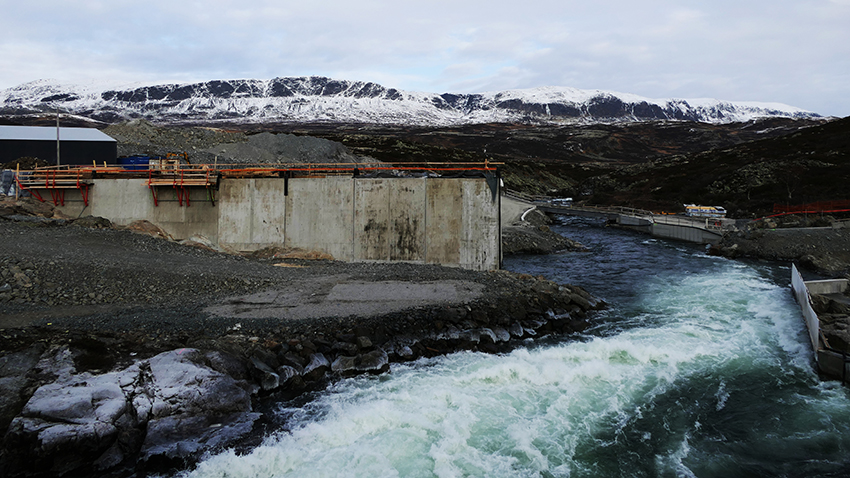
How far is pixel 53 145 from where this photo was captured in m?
37.8

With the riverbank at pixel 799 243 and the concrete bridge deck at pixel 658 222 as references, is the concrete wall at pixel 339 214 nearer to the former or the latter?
the riverbank at pixel 799 243

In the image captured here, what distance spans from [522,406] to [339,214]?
14155 millimetres

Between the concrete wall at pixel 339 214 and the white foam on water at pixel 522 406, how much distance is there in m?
8.58

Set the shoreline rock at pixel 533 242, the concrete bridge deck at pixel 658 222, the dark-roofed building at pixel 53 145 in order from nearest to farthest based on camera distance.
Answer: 1. the shoreline rock at pixel 533 242
2. the dark-roofed building at pixel 53 145
3. the concrete bridge deck at pixel 658 222

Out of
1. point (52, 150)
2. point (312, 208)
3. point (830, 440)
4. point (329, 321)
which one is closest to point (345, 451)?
point (329, 321)

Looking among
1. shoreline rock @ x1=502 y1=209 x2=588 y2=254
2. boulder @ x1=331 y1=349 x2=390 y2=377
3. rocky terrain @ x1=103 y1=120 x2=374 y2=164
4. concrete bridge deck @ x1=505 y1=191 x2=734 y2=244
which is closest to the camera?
boulder @ x1=331 y1=349 x2=390 y2=377

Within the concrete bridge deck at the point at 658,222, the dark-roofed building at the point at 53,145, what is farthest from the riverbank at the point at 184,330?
the concrete bridge deck at the point at 658,222

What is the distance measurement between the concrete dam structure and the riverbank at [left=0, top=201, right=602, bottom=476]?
Result: 1.47 meters

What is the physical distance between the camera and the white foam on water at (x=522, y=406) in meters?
9.85

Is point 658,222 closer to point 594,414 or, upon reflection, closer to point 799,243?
point 799,243

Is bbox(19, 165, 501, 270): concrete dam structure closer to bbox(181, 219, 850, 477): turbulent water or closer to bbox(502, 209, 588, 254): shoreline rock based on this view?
bbox(181, 219, 850, 477): turbulent water

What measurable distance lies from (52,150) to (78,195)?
18.1 metres

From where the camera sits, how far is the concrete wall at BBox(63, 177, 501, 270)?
22.9m

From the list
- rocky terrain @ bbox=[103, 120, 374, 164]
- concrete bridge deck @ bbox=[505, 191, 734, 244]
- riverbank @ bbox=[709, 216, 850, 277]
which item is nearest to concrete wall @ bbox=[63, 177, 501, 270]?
rocky terrain @ bbox=[103, 120, 374, 164]
